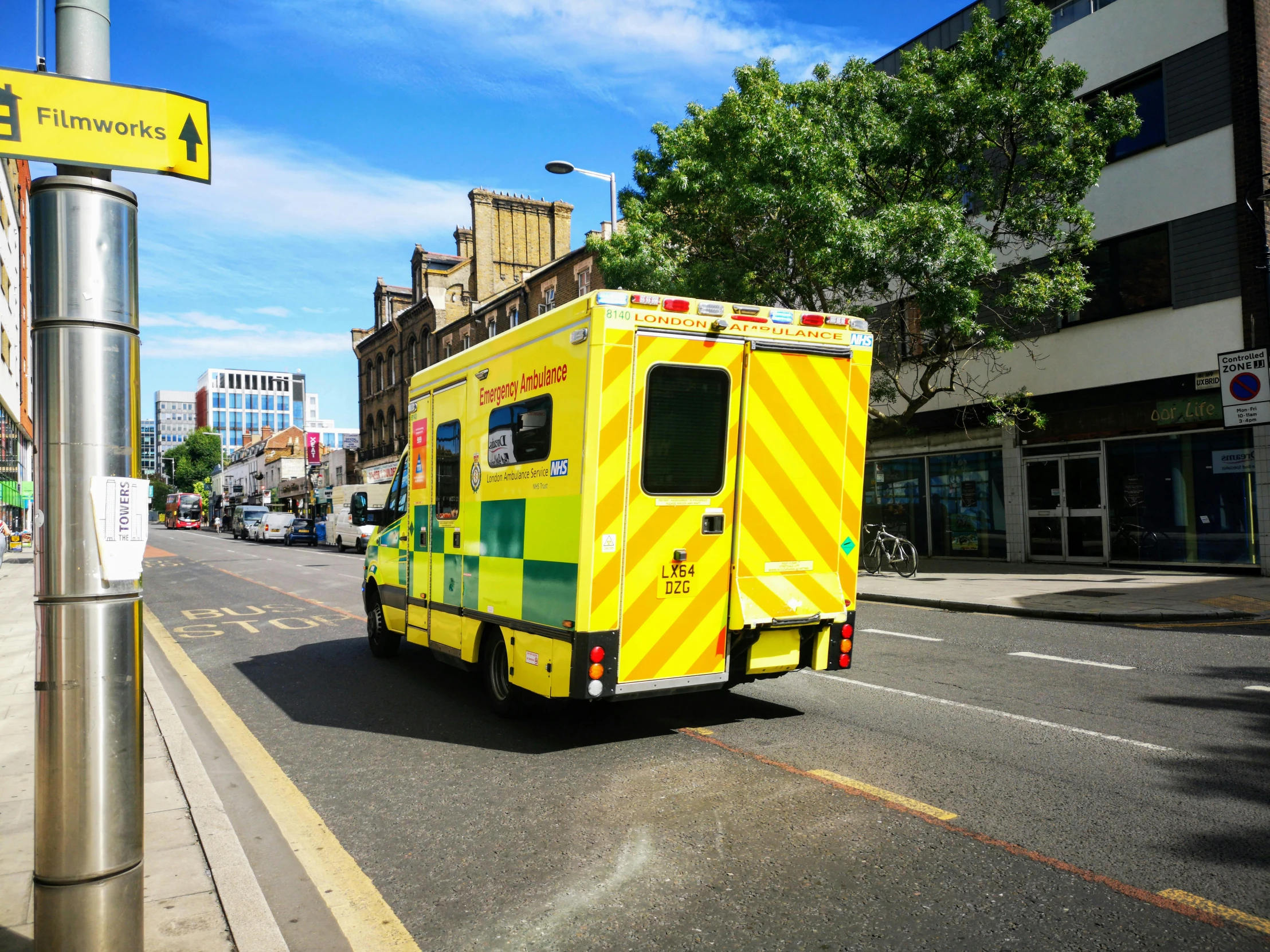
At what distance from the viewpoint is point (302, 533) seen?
46719 mm

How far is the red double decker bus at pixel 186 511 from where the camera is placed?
9869 cm

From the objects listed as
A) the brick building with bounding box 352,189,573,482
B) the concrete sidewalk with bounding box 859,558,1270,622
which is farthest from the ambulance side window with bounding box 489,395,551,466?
the brick building with bounding box 352,189,573,482

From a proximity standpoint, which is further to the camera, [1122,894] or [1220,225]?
[1220,225]

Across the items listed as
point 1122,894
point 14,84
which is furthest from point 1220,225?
point 14,84

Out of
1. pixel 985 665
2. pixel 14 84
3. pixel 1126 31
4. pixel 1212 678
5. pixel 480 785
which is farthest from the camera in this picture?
pixel 1126 31

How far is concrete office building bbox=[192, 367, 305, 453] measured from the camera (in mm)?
174125

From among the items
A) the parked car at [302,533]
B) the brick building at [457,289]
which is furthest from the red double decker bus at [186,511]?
the parked car at [302,533]

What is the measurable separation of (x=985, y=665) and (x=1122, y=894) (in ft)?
17.0

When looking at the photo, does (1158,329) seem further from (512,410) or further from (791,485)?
(512,410)

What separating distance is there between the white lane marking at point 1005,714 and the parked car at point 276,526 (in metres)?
45.0

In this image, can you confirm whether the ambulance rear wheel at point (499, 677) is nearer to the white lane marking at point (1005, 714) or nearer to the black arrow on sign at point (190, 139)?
the white lane marking at point (1005, 714)

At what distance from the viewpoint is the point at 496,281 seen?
1735 inches

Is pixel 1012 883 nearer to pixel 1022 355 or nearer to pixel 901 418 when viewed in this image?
pixel 901 418

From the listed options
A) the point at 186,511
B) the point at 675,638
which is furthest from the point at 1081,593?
the point at 186,511
